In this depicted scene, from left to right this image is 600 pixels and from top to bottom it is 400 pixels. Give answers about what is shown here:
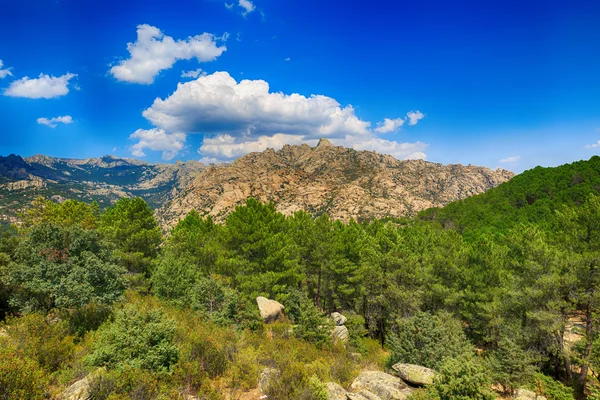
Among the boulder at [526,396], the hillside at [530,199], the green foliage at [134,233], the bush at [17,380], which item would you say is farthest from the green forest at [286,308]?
the hillside at [530,199]

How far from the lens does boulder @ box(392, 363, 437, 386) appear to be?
11.8m

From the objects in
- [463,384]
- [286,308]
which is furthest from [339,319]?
[463,384]

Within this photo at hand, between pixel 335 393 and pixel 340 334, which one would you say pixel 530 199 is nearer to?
pixel 340 334

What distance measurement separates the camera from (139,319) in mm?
10344

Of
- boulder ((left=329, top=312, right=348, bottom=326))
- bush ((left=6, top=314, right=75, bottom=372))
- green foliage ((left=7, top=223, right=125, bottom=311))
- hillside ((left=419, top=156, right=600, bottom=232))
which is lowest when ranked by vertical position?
boulder ((left=329, top=312, right=348, bottom=326))

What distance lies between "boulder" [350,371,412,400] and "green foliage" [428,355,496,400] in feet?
5.29

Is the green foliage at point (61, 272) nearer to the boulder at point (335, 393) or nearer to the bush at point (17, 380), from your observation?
the bush at point (17, 380)

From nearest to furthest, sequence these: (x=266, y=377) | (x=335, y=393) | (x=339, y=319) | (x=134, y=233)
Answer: (x=335, y=393) → (x=266, y=377) → (x=339, y=319) → (x=134, y=233)

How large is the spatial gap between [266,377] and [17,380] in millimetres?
6861

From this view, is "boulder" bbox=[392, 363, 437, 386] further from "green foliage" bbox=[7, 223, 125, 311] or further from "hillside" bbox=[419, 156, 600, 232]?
"hillside" bbox=[419, 156, 600, 232]

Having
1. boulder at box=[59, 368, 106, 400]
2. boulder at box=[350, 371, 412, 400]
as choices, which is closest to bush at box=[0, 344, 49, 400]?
boulder at box=[59, 368, 106, 400]

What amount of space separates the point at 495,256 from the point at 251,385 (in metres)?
23.1

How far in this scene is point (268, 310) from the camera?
19641 millimetres

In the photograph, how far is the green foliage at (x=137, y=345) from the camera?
9094mm
